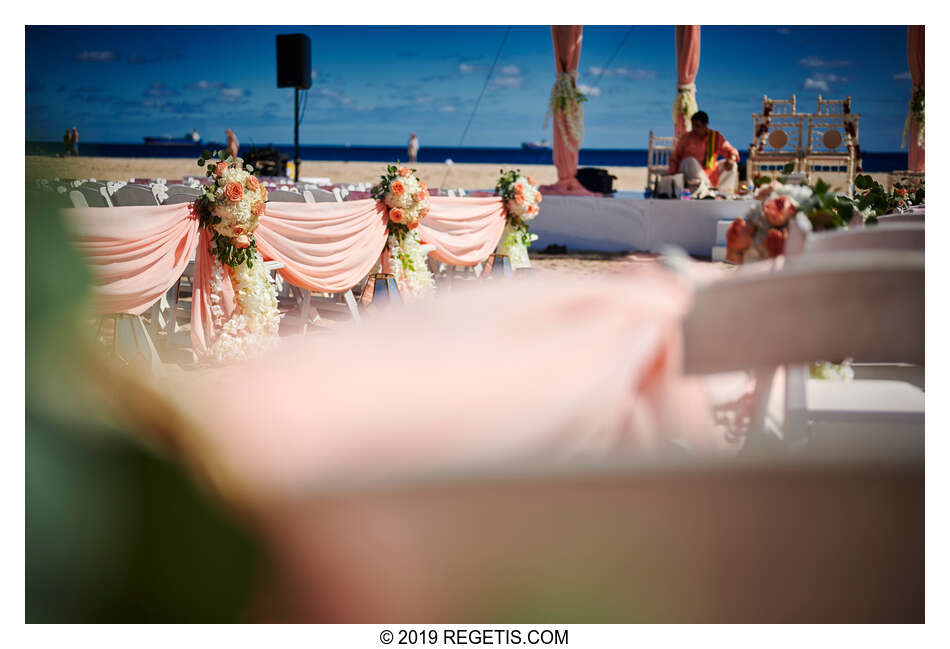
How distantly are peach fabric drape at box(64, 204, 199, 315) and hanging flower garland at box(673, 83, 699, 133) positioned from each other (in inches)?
318

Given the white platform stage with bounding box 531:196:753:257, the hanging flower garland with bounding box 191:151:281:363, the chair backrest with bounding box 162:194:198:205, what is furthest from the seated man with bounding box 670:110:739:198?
the hanging flower garland with bounding box 191:151:281:363

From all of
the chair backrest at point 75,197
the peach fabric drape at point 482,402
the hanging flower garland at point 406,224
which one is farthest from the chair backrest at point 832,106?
the peach fabric drape at point 482,402

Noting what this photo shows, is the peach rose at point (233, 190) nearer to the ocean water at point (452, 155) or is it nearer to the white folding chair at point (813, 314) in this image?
the white folding chair at point (813, 314)

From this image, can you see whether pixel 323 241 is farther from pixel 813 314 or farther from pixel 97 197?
pixel 813 314

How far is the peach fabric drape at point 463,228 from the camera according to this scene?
5621mm

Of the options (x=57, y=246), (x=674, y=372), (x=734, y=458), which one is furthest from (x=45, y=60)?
(x=734, y=458)

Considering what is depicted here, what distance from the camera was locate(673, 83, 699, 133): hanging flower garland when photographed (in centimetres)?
1023

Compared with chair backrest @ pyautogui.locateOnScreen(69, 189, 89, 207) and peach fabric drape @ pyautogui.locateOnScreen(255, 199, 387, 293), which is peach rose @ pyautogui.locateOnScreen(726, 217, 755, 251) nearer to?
chair backrest @ pyautogui.locateOnScreen(69, 189, 89, 207)

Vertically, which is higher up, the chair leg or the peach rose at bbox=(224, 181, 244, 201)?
the peach rose at bbox=(224, 181, 244, 201)

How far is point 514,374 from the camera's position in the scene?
4.23ft

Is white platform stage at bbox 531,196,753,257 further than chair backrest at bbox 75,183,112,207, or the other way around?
white platform stage at bbox 531,196,753,257

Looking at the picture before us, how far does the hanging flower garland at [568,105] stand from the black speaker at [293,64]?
3.11m

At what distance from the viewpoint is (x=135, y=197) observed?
490 centimetres

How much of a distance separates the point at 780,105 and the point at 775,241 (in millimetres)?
10637
